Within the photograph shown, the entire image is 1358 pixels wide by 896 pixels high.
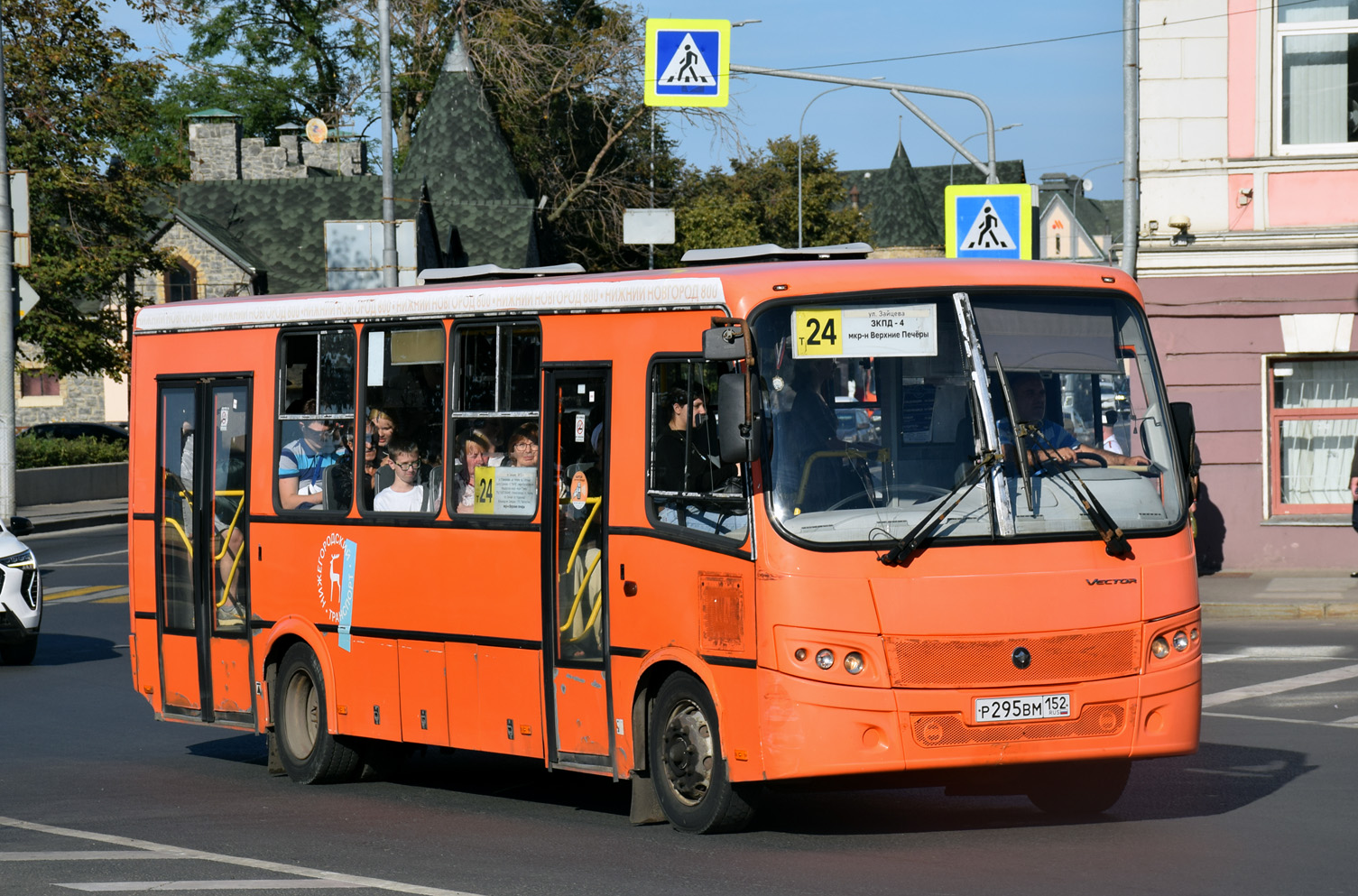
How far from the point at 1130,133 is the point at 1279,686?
30.3ft

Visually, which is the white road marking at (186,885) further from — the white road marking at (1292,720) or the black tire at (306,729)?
the white road marking at (1292,720)

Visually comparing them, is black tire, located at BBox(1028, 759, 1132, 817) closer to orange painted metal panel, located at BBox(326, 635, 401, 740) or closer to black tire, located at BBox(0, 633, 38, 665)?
orange painted metal panel, located at BBox(326, 635, 401, 740)

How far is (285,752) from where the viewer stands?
1200 centimetres

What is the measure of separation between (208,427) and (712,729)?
5.13m

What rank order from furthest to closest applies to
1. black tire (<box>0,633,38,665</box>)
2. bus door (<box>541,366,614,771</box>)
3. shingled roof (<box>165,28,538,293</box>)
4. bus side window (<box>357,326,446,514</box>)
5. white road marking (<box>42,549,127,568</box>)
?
1. shingled roof (<box>165,28,538,293</box>)
2. white road marking (<box>42,549,127,568</box>)
3. black tire (<box>0,633,38,665</box>)
4. bus side window (<box>357,326,446,514</box>)
5. bus door (<box>541,366,614,771</box>)

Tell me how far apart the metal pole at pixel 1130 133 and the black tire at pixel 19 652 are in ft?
40.1

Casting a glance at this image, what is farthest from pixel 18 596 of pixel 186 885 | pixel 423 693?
pixel 186 885

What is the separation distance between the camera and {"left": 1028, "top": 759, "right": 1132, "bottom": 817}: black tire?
9375mm

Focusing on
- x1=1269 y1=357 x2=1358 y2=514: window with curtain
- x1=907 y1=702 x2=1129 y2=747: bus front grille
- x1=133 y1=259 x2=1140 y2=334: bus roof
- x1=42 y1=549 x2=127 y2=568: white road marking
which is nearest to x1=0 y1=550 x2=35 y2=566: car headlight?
x1=133 y1=259 x2=1140 y2=334: bus roof

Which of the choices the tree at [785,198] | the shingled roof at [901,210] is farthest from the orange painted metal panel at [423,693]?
the shingled roof at [901,210]

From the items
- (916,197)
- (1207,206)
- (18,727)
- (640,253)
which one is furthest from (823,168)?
(18,727)

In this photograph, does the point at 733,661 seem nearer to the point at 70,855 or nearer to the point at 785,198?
the point at 70,855

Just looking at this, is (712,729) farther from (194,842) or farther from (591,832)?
(194,842)

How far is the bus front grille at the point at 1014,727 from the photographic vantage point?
8.40 m
